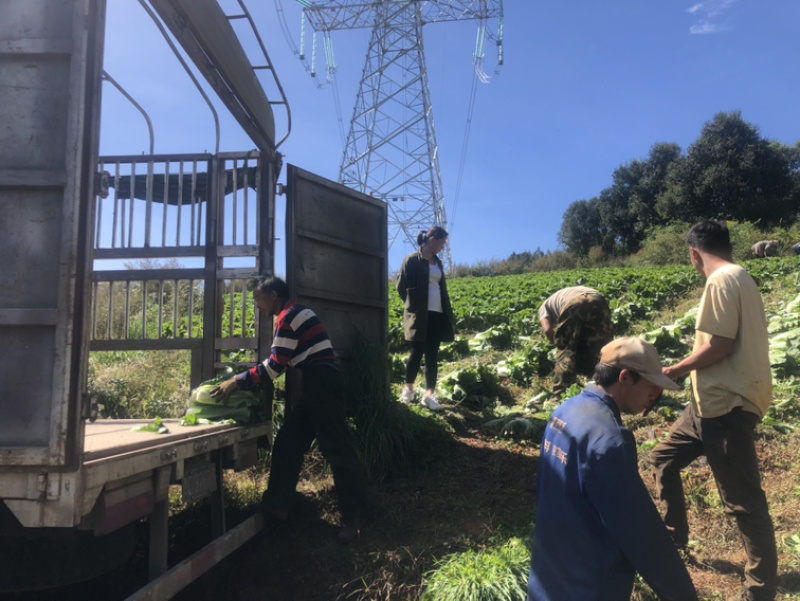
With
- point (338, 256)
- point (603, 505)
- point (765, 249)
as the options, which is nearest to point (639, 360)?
point (603, 505)

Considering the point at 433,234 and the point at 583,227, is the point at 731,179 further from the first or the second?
the point at 433,234

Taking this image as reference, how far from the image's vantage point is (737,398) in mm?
3254

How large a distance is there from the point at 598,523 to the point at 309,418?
2.72m

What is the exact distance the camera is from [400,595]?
3.77 meters

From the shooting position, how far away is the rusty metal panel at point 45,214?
8.16 ft

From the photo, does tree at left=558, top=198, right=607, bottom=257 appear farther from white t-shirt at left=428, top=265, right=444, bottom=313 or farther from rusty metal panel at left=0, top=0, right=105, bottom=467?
rusty metal panel at left=0, top=0, right=105, bottom=467

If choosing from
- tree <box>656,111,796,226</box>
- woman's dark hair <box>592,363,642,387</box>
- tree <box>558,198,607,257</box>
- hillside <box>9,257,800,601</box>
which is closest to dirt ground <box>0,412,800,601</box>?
hillside <box>9,257,800,601</box>

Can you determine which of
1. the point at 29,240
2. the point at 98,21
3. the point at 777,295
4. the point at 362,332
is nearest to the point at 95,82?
the point at 98,21

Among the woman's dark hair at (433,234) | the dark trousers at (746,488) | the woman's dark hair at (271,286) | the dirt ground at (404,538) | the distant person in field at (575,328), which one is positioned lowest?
the dirt ground at (404,538)

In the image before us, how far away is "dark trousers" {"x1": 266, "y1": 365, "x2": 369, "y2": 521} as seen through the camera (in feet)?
14.4

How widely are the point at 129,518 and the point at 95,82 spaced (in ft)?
6.65

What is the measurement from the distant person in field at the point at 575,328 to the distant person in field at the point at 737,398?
283cm

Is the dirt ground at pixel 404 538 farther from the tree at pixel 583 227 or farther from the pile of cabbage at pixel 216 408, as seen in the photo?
the tree at pixel 583 227

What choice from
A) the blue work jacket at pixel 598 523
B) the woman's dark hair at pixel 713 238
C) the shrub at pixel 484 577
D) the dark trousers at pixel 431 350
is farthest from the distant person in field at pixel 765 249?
the blue work jacket at pixel 598 523
